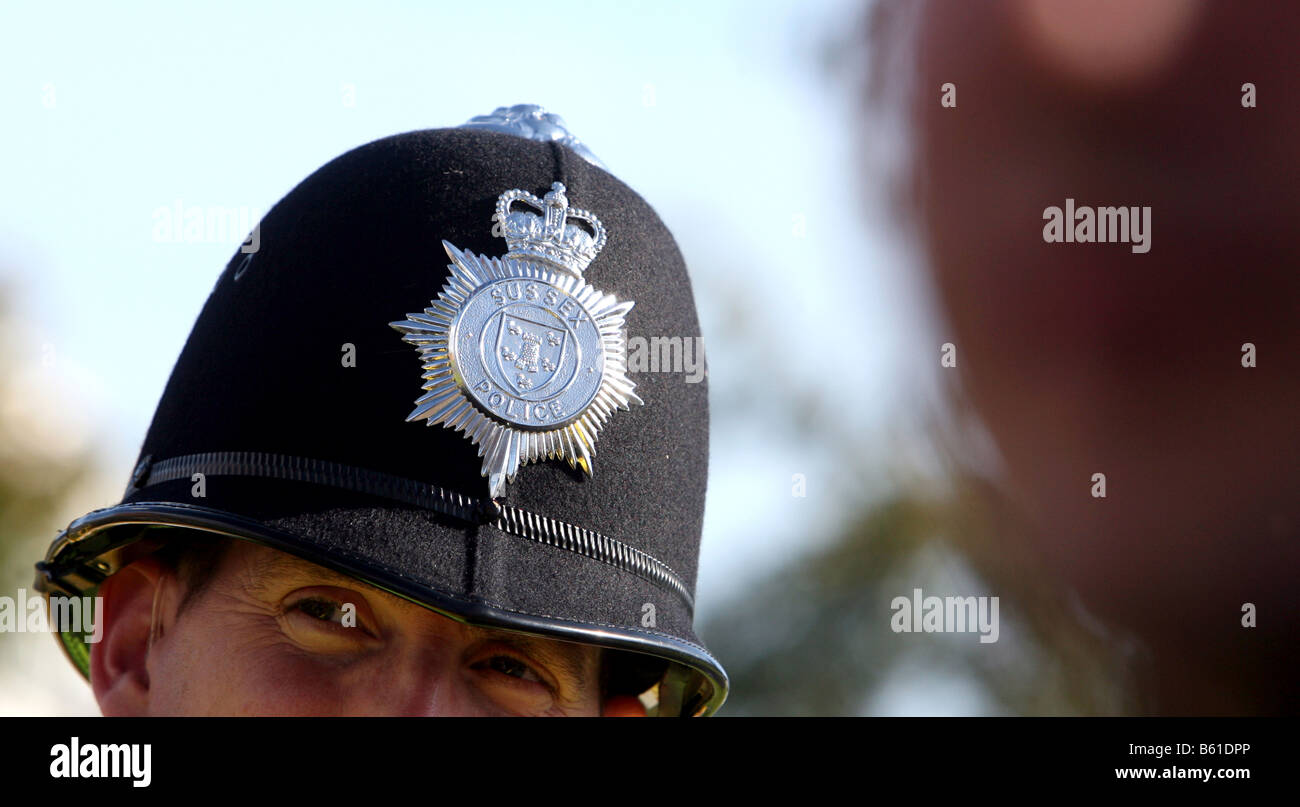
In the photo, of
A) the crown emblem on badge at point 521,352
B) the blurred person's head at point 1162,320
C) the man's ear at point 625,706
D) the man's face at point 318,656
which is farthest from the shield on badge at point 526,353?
the blurred person's head at point 1162,320

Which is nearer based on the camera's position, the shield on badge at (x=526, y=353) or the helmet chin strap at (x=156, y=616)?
the shield on badge at (x=526, y=353)

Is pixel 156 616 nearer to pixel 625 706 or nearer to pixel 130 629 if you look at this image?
pixel 130 629

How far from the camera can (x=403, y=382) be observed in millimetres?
2371

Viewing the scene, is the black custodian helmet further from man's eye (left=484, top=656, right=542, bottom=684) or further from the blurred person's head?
the blurred person's head

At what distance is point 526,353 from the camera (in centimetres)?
241

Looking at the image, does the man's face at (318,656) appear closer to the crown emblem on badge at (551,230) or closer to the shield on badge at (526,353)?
the shield on badge at (526,353)

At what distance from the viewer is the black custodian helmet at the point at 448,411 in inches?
90.6

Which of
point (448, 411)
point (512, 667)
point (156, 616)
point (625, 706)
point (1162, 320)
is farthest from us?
point (625, 706)

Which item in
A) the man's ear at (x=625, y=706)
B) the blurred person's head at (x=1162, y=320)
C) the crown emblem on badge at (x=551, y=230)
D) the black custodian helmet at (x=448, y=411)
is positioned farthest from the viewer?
the man's ear at (x=625, y=706)

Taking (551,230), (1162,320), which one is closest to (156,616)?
(551,230)

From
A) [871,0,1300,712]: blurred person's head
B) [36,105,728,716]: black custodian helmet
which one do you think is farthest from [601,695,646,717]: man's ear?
[871,0,1300,712]: blurred person's head

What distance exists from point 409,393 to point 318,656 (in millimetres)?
514
